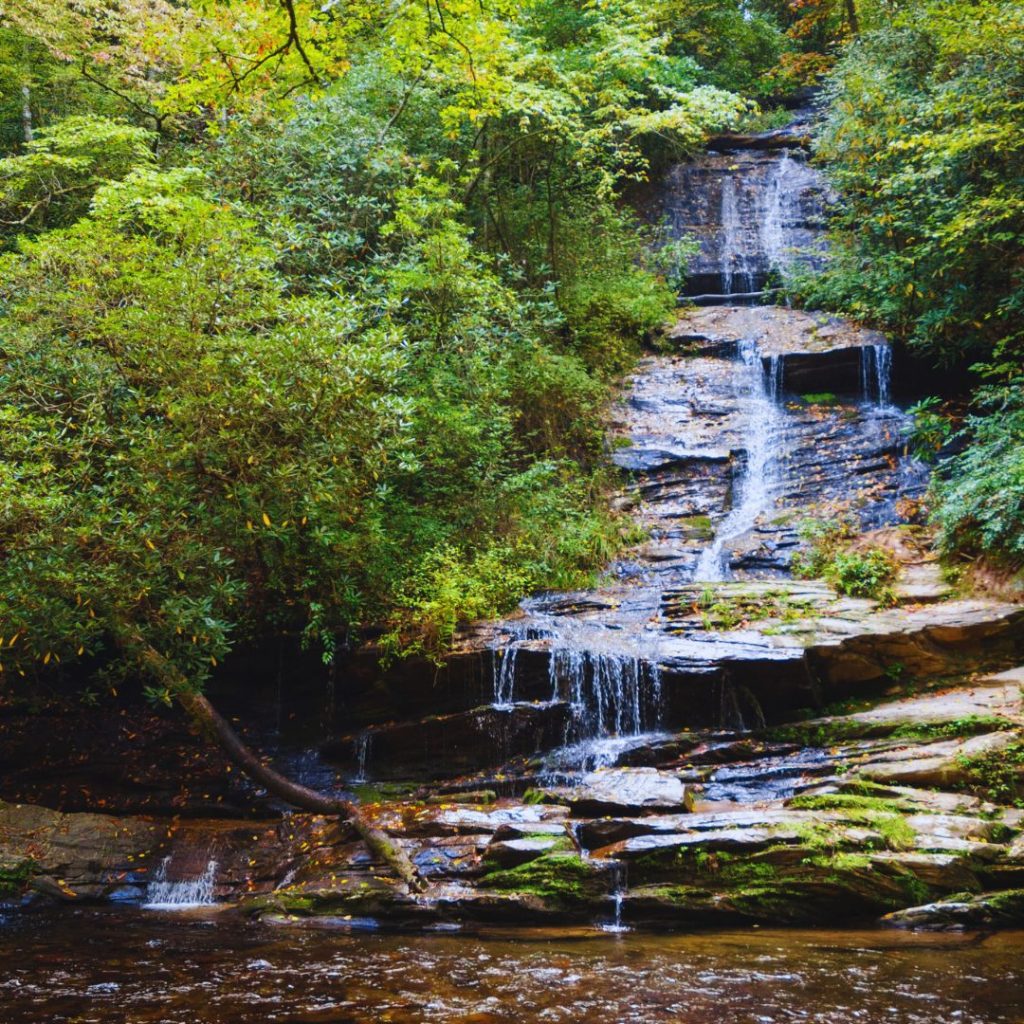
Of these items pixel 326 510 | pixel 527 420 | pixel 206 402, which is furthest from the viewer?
pixel 527 420

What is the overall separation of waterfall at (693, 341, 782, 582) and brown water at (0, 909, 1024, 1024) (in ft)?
22.3

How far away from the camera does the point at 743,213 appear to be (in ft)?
65.0

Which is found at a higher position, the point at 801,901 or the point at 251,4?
the point at 251,4

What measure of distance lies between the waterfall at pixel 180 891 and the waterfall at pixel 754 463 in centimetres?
734

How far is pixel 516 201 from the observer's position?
1691 centimetres

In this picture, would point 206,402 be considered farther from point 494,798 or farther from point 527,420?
point 527,420

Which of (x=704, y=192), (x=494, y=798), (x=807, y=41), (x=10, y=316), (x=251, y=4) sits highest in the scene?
(x=807, y=41)

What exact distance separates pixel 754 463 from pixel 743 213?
Answer: 8.62 meters

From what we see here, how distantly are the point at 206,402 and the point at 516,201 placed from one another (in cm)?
1021

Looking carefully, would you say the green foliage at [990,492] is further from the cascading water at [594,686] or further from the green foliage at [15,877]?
the green foliage at [15,877]

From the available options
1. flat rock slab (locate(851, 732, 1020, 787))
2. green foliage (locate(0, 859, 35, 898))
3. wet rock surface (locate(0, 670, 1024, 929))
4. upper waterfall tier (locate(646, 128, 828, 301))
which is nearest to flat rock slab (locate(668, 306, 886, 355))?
upper waterfall tier (locate(646, 128, 828, 301))

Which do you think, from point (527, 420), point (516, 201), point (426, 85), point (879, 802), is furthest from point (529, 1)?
point (879, 802)

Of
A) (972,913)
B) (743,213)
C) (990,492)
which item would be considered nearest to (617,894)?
(972,913)

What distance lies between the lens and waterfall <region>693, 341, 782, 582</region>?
1245 cm
